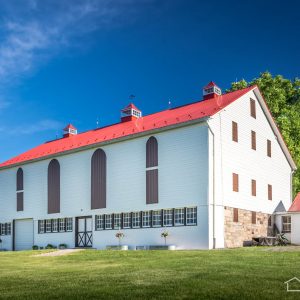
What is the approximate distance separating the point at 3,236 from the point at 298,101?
3141 cm

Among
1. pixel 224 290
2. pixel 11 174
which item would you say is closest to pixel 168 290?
pixel 224 290

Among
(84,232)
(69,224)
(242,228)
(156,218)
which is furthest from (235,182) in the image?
(69,224)

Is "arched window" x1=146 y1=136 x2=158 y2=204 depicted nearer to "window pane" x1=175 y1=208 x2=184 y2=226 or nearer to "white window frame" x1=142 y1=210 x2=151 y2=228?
"white window frame" x1=142 y1=210 x2=151 y2=228

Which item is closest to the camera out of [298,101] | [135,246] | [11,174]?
[135,246]

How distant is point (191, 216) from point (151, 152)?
520cm

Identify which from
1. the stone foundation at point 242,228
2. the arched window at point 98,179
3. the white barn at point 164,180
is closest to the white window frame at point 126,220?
the white barn at point 164,180

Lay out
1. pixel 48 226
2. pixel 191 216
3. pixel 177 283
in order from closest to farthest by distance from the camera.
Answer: pixel 177 283 < pixel 191 216 < pixel 48 226

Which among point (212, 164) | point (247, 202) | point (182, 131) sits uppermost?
point (182, 131)

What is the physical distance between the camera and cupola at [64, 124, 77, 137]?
161 ft

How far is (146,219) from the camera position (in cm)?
3500

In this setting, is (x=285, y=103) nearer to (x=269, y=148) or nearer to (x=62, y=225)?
(x=269, y=148)

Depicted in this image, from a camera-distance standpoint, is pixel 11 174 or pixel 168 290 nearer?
pixel 168 290

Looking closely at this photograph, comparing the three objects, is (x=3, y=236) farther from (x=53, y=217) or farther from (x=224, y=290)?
(x=224, y=290)

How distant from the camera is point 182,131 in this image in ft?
109
